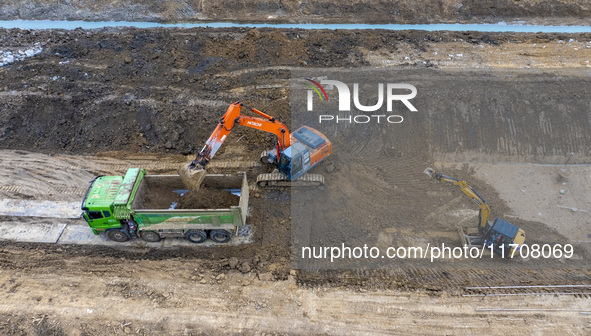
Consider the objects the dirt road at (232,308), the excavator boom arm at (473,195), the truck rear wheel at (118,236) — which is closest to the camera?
the dirt road at (232,308)

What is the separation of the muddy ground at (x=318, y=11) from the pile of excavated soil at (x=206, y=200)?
A: 56.6 ft

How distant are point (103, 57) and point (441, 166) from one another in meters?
18.0

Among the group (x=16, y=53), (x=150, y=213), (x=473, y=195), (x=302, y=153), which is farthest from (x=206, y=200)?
(x=16, y=53)

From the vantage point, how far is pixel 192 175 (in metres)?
12.3

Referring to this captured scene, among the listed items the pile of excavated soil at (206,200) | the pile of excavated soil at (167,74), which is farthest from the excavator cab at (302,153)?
the pile of excavated soil at (206,200)

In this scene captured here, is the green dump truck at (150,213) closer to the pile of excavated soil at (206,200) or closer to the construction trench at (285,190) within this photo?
the pile of excavated soil at (206,200)

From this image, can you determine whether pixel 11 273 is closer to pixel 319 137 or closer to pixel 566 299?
pixel 319 137

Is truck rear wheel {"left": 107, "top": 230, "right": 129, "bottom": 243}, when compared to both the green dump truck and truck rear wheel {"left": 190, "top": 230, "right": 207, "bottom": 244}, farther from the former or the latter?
truck rear wheel {"left": 190, "top": 230, "right": 207, "bottom": 244}

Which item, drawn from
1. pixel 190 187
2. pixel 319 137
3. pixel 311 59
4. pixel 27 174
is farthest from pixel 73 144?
pixel 311 59

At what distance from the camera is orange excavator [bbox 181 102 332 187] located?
1303 cm

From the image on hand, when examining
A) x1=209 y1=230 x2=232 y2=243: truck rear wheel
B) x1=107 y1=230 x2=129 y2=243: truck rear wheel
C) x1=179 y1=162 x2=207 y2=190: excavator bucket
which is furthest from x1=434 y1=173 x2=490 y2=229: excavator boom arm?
x1=107 y1=230 x2=129 y2=243: truck rear wheel

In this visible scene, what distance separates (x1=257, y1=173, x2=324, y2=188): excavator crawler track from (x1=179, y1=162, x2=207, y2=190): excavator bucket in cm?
287

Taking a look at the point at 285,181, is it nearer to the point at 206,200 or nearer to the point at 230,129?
the point at 230,129

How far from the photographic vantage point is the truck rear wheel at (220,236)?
12547mm
